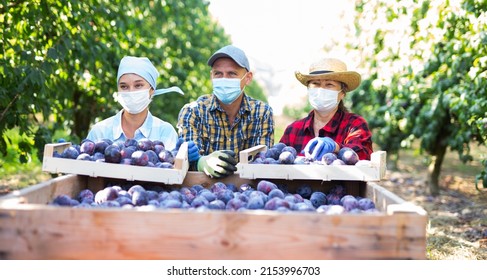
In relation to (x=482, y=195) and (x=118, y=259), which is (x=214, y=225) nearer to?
(x=118, y=259)

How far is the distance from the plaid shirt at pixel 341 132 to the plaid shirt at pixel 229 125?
0.26m

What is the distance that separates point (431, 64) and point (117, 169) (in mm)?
4652

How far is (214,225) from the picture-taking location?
6.95 ft

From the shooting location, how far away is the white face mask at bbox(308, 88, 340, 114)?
388 cm

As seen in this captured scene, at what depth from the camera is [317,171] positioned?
2973mm

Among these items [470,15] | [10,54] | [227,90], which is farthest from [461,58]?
[10,54]

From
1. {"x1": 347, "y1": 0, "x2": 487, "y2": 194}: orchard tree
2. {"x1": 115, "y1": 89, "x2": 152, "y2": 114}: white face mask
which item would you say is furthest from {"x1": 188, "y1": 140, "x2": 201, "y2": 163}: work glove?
{"x1": 347, "y1": 0, "x2": 487, "y2": 194}: orchard tree

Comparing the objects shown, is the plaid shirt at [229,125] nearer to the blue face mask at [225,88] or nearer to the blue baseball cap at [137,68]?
the blue face mask at [225,88]

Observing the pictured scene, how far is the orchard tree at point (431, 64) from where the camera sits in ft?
16.9

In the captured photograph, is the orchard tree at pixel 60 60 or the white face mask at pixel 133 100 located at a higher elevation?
the orchard tree at pixel 60 60

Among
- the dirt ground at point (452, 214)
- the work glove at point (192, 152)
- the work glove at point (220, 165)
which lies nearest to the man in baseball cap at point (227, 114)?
the work glove at point (192, 152)

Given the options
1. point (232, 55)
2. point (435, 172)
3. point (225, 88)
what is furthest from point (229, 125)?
point (435, 172)

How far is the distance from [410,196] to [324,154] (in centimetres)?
629

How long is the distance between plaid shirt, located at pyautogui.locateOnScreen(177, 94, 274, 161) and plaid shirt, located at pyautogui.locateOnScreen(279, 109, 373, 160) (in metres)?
0.26
